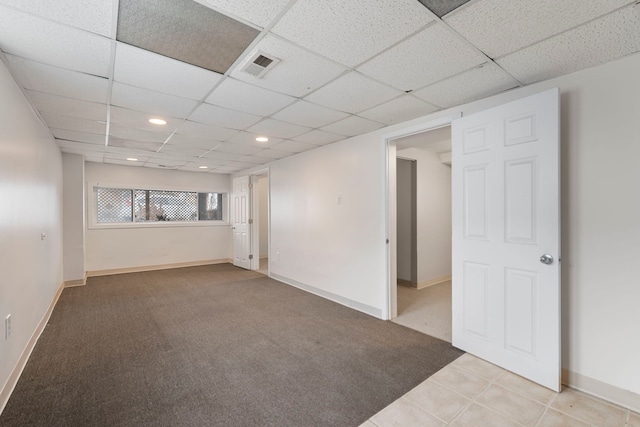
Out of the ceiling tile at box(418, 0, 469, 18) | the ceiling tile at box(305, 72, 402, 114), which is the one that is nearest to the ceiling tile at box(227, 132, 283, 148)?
the ceiling tile at box(305, 72, 402, 114)

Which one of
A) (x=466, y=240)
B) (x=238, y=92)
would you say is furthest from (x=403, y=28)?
(x=466, y=240)

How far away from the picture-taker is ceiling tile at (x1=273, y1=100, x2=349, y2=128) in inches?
108

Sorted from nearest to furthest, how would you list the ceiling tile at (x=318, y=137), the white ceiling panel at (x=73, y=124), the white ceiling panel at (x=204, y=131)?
the white ceiling panel at (x=73, y=124) → the white ceiling panel at (x=204, y=131) → the ceiling tile at (x=318, y=137)

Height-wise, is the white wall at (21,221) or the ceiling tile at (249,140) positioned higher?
the ceiling tile at (249,140)

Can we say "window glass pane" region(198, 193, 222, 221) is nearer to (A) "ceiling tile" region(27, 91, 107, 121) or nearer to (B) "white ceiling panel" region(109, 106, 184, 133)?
(B) "white ceiling panel" region(109, 106, 184, 133)

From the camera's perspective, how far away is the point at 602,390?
6.35 ft

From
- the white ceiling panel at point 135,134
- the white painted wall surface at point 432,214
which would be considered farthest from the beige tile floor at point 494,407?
the white ceiling panel at point 135,134

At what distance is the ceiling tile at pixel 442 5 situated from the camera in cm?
138

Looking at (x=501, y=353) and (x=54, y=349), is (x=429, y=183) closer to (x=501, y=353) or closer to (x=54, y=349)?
(x=501, y=353)

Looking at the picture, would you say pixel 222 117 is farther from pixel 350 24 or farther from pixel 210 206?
pixel 210 206

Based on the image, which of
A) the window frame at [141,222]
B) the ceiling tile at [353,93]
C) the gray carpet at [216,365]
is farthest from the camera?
the window frame at [141,222]

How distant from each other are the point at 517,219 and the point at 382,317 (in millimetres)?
1860

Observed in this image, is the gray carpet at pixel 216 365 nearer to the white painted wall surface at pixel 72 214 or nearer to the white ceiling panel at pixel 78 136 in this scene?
the white painted wall surface at pixel 72 214

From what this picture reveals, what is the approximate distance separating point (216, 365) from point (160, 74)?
234 cm
